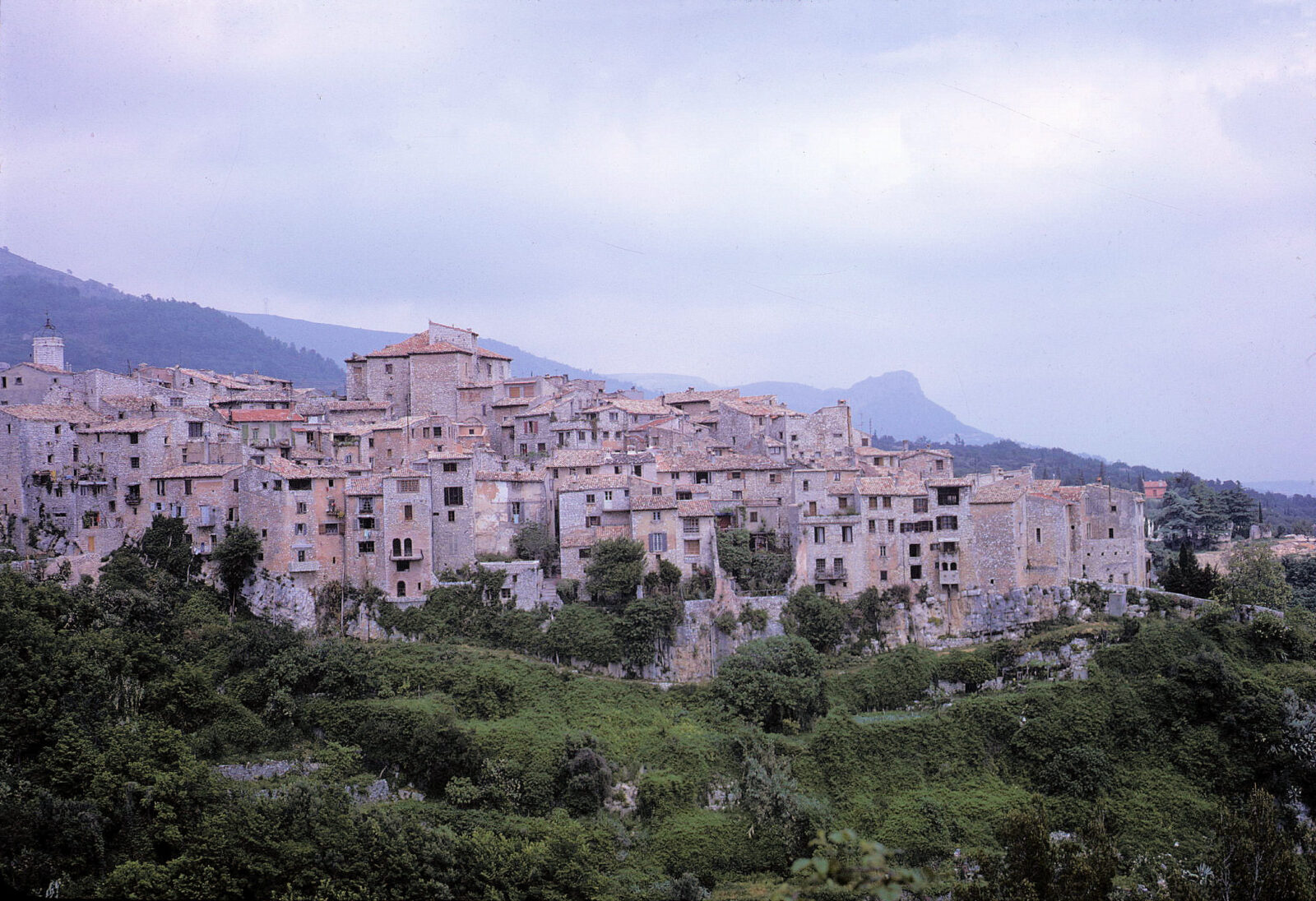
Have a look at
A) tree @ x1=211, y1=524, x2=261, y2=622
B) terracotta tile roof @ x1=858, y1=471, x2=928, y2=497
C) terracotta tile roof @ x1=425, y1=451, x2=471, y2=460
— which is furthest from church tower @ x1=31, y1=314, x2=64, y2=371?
terracotta tile roof @ x1=858, y1=471, x2=928, y2=497

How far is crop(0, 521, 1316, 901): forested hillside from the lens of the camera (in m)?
19.7

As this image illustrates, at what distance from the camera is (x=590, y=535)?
98.4 ft

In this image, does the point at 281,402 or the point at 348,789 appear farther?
the point at 281,402

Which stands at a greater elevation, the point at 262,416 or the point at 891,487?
the point at 262,416

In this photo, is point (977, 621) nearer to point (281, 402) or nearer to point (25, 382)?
point (281, 402)

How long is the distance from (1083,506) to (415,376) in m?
24.7

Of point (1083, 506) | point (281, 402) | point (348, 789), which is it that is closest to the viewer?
point (348, 789)

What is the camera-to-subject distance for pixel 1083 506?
3269 centimetres

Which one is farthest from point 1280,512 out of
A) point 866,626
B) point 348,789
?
point 348,789

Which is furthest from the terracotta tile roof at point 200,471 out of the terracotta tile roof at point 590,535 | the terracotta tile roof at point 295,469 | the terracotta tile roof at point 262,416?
the terracotta tile roof at point 590,535

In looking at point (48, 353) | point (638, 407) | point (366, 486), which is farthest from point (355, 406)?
point (48, 353)

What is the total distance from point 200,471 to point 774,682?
58.5ft

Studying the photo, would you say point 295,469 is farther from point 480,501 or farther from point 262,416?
point 262,416

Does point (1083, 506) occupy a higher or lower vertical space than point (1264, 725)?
higher
